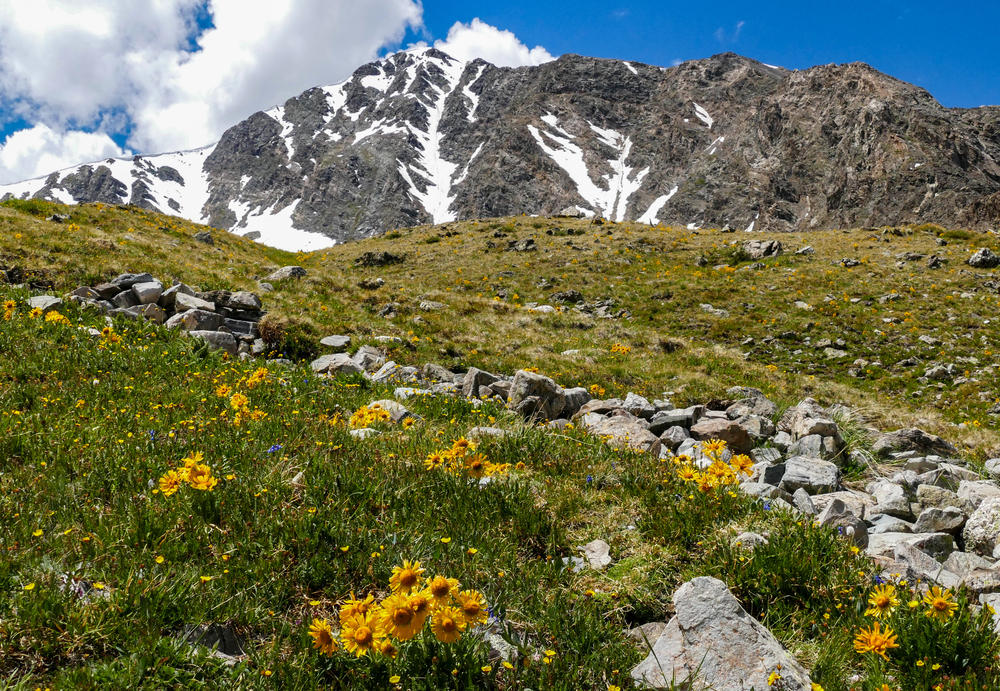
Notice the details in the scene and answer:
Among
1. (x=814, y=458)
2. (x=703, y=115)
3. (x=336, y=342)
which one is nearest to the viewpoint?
(x=814, y=458)

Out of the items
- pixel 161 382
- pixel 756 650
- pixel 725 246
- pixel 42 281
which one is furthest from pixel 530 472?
pixel 725 246

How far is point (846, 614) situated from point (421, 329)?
1281 cm

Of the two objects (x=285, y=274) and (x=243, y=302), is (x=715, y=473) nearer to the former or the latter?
(x=243, y=302)

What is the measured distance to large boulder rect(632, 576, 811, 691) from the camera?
2.71 m

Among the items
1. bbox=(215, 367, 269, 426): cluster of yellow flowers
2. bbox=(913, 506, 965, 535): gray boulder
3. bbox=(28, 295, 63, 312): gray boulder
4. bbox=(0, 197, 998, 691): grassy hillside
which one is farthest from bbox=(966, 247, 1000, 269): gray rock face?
bbox=(28, 295, 63, 312): gray boulder

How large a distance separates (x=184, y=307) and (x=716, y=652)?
40.0ft

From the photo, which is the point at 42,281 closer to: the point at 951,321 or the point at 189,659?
the point at 189,659

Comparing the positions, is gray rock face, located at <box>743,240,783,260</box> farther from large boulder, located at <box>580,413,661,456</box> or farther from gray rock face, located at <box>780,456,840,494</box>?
gray rock face, located at <box>780,456,840,494</box>

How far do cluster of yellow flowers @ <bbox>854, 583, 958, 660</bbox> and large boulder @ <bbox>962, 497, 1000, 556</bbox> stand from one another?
2.18 meters

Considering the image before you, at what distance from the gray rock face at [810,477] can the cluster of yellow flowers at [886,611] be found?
8.57ft

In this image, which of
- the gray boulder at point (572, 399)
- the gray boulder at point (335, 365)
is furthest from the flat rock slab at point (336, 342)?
the gray boulder at point (572, 399)

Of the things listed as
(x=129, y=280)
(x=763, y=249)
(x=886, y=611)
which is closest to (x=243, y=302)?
(x=129, y=280)

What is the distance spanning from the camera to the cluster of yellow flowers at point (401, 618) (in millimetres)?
Answer: 2318

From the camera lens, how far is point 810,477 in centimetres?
583
